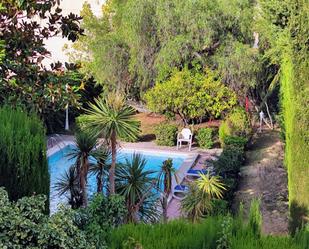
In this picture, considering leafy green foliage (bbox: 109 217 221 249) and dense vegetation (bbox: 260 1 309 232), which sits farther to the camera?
dense vegetation (bbox: 260 1 309 232)

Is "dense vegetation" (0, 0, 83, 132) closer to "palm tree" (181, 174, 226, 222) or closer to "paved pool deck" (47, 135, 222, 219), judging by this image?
"palm tree" (181, 174, 226, 222)

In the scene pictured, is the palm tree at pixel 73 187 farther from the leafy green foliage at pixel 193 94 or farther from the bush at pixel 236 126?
the leafy green foliage at pixel 193 94

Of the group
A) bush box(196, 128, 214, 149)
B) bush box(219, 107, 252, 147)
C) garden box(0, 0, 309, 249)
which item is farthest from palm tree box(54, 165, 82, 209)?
bush box(196, 128, 214, 149)

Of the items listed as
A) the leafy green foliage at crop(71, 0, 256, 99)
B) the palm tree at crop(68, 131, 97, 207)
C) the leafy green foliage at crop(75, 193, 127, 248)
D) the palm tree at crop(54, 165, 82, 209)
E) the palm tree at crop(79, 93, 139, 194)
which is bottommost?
the palm tree at crop(54, 165, 82, 209)

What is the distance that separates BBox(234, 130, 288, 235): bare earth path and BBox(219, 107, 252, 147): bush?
2.39 ft

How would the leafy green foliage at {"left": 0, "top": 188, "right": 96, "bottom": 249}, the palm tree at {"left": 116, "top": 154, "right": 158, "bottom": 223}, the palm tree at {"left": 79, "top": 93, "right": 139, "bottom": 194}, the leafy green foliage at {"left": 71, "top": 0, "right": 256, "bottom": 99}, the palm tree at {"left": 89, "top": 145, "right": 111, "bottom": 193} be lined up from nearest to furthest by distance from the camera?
the leafy green foliage at {"left": 0, "top": 188, "right": 96, "bottom": 249} < the palm tree at {"left": 116, "top": 154, "right": 158, "bottom": 223} < the palm tree at {"left": 79, "top": 93, "right": 139, "bottom": 194} < the palm tree at {"left": 89, "top": 145, "right": 111, "bottom": 193} < the leafy green foliage at {"left": 71, "top": 0, "right": 256, "bottom": 99}

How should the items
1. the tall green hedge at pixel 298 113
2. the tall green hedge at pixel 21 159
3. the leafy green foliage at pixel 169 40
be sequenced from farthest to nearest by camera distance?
the leafy green foliage at pixel 169 40 → the tall green hedge at pixel 298 113 → the tall green hedge at pixel 21 159

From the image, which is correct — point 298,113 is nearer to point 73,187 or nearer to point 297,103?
point 297,103

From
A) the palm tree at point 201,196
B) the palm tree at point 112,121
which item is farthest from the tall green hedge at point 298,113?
the palm tree at point 112,121

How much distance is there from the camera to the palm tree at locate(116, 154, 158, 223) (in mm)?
9977

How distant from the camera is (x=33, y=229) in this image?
386 cm

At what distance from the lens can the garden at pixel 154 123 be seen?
5.04 meters

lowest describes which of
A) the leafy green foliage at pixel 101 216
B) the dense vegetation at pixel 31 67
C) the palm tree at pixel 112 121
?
the leafy green foliage at pixel 101 216

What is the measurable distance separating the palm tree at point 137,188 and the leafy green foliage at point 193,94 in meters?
9.14
